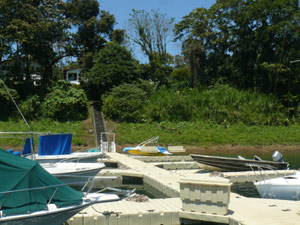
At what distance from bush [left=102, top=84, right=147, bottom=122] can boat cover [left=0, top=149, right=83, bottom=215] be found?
29495 mm

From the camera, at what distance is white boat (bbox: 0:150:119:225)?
7.64 meters

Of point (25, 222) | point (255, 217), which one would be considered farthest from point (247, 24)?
point (25, 222)

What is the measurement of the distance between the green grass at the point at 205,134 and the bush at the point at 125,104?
124 centimetres

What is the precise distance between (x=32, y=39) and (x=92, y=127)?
11136mm

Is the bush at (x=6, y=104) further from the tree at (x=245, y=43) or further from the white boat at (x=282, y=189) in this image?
the white boat at (x=282, y=189)

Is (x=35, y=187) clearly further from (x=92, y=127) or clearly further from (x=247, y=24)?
(x=247, y=24)

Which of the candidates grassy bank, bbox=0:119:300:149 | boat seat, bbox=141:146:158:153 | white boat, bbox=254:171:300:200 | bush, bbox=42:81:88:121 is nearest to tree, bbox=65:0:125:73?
bush, bbox=42:81:88:121

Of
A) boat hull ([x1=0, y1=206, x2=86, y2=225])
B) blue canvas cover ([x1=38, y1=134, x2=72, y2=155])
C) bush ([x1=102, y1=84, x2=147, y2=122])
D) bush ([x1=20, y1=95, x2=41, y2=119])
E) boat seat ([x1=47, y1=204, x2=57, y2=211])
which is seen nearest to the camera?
boat hull ([x1=0, y1=206, x2=86, y2=225])

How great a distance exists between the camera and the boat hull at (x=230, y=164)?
17.8 metres

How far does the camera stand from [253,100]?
132 ft

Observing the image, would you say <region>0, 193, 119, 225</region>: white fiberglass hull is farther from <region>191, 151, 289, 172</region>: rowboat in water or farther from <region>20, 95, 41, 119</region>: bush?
<region>20, 95, 41, 119</region>: bush

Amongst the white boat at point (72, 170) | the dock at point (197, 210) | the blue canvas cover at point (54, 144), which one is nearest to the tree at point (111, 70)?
the blue canvas cover at point (54, 144)

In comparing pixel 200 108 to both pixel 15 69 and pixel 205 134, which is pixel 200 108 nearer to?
pixel 205 134

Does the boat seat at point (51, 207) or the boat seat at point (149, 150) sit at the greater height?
the boat seat at point (51, 207)
